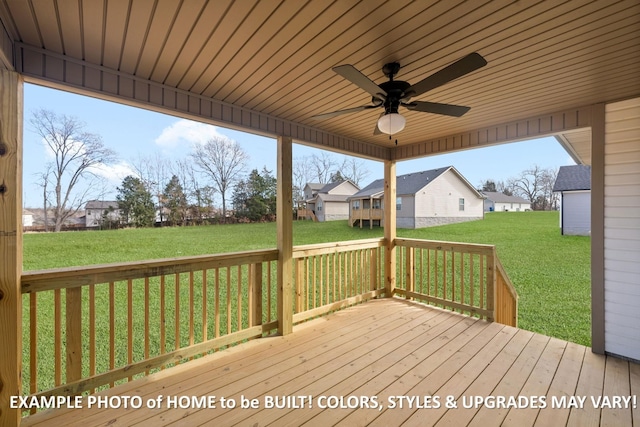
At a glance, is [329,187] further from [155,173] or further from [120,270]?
[120,270]

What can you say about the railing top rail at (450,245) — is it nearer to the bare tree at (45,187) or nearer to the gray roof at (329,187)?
the gray roof at (329,187)

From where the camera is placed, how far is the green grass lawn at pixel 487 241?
3105 millimetres

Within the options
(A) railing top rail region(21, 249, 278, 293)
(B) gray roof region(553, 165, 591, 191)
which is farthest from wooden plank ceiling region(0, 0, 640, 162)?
(B) gray roof region(553, 165, 591, 191)

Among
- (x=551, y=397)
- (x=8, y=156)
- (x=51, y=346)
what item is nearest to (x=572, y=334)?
(x=551, y=397)

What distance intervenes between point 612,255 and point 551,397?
1.59 meters

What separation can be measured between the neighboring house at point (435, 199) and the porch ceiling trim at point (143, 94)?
9.49 feet

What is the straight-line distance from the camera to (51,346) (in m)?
3.35

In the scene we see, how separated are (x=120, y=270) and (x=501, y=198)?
338 inches

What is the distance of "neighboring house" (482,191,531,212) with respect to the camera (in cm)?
640

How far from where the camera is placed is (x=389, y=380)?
2182 mm

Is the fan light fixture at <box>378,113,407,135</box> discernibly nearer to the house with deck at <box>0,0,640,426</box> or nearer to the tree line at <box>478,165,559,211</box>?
the house with deck at <box>0,0,640,426</box>

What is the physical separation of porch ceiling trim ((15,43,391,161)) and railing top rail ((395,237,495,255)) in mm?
2043

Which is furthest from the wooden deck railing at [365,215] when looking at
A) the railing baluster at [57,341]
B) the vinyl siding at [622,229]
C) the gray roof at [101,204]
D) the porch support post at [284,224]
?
the railing baluster at [57,341]

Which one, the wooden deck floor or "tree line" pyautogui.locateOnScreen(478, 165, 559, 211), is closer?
the wooden deck floor
